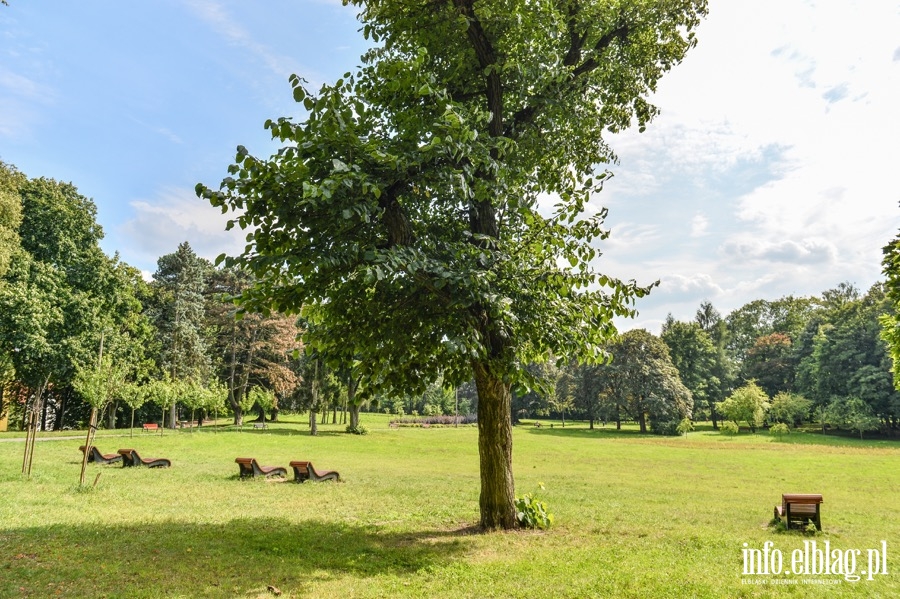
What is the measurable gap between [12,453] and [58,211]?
16.5 metres

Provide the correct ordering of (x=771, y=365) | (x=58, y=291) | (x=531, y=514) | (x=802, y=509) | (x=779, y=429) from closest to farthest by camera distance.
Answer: (x=531, y=514), (x=802, y=509), (x=58, y=291), (x=779, y=429), (x=771, y=365)

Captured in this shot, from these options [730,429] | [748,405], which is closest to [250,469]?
[748,405]

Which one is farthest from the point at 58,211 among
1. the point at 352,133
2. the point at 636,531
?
the point at 636,531

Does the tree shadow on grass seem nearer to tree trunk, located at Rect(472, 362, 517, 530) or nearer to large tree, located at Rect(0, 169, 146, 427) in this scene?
tree trunk, located at Rect(472, 362, 517, 530)

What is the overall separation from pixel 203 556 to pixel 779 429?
176 feet

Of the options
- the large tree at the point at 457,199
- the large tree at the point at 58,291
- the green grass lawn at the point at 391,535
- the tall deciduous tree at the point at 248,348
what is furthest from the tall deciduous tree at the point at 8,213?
the large tree at the point at 457,199

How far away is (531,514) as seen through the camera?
963 cm

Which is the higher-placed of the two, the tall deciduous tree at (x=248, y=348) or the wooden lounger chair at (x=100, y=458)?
the tall deciduous tree at (x=248, y=348)

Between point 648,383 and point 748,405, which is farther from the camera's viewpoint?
point 748,405

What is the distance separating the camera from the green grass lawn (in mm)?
6406

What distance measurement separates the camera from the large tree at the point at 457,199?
702 cm

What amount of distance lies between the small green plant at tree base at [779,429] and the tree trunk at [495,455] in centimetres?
4783

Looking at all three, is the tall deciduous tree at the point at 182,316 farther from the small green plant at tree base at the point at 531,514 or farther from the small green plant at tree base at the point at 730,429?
the small green plant at tree base at the point at 730,429

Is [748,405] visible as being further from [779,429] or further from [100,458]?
[100,458]
